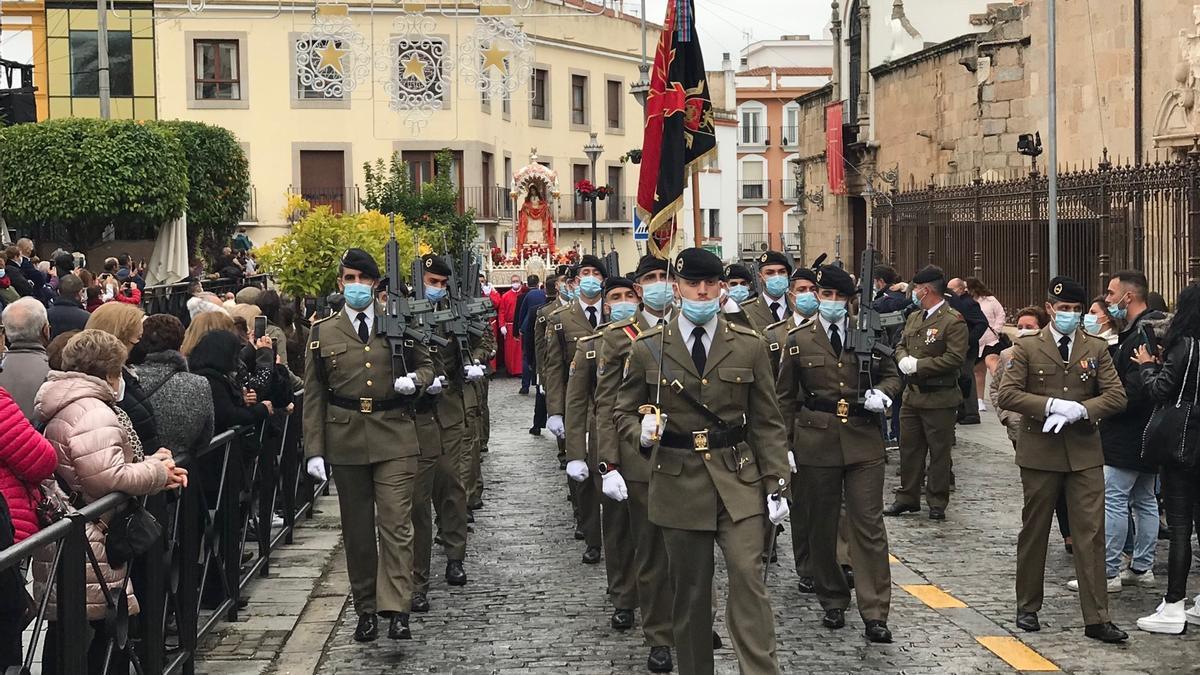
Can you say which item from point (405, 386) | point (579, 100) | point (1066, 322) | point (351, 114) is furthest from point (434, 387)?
point (579, 100)

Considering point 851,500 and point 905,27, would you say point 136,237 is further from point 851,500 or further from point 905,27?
point 851,500

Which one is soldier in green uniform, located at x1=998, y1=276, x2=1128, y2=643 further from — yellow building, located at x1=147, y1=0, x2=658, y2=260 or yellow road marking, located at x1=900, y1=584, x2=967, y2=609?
yellow building, located at x1=147, y1=0, x2=658, y2=260

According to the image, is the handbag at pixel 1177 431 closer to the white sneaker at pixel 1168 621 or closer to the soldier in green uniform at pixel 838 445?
the white sneaker at pixel 1168 621

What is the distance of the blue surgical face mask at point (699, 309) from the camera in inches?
281

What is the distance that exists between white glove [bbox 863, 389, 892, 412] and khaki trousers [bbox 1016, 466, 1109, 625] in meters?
0.85

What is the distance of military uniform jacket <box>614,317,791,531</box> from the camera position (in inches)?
278

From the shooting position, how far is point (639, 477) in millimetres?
8203

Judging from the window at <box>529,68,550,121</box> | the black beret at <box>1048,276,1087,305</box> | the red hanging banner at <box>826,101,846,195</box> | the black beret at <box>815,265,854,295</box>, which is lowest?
the black beret at <box>1048,276,1087,305</box>

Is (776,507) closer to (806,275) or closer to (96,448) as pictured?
(96,448)

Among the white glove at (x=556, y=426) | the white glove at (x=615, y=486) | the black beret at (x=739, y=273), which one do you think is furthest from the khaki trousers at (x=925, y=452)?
the white glove at (x=615, y=486)

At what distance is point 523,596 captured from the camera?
9.77 meters

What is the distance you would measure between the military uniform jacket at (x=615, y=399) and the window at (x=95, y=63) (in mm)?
35545

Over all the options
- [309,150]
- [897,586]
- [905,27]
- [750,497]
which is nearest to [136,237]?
[309,150]

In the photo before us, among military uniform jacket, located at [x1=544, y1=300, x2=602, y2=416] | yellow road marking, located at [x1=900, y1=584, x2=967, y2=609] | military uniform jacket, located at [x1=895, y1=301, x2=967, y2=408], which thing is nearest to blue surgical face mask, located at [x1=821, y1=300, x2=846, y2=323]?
yellow road marking, located at [x1=900, y1=584, x2=967, y2=609]
